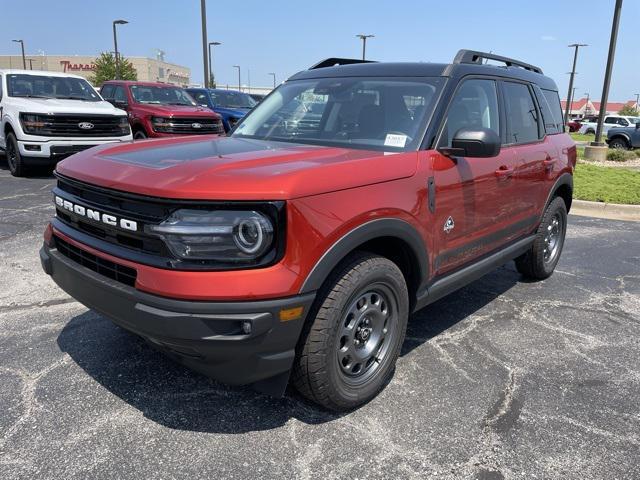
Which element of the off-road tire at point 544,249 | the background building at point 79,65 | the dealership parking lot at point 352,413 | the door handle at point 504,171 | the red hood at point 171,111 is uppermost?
the background building at point 79,65

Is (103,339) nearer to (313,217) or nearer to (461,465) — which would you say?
(313,217)

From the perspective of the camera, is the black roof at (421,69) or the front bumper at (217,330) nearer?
the front bumper at (217,330)

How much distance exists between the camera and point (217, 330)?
2184 millimetres

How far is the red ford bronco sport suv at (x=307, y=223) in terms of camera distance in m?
2.20

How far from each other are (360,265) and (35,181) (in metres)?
8.78

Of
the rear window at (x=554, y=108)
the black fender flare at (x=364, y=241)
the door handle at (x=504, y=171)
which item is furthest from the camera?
the rear window at (x=554, y=108)

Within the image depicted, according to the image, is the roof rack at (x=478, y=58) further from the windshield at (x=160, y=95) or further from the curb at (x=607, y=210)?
the windshield at (x=160, y=95)

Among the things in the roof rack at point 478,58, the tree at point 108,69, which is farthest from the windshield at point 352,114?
the tree at point 108,69

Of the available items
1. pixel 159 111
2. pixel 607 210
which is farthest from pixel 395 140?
pixel 159 111

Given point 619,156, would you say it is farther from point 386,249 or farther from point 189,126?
point 386,249

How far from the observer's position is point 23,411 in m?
2.73

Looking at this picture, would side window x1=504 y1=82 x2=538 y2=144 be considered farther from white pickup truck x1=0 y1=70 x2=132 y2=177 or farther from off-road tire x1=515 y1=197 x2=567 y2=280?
white pickup truck x1=0 y1=70 x2=132 y2=177

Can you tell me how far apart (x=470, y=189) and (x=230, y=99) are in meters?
13.2

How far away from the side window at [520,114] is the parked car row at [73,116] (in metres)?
6.44
